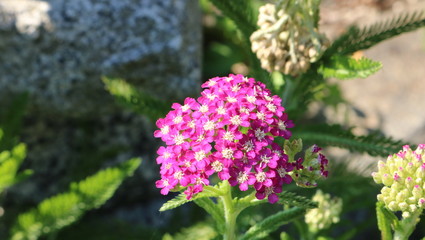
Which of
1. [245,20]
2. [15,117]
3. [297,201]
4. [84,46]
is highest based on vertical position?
[84,46]

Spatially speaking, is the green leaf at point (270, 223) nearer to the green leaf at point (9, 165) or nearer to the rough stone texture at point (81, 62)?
the green leaf at point (9, 165)

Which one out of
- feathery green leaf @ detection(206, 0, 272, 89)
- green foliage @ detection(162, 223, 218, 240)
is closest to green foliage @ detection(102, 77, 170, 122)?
feathery green leaf @ detection(206, 0, 272, 89)

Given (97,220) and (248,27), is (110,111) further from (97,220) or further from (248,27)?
(248,27)

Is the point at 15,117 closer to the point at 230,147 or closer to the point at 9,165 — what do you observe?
the point at 9,165

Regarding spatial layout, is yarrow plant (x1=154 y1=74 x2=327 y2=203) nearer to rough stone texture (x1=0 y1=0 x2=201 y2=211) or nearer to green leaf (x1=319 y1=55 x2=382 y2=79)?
green leaf (x1=319 y1=55 x2=382 y2=79)

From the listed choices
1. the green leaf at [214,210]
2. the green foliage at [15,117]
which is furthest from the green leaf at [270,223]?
the green foliage at [15,117]

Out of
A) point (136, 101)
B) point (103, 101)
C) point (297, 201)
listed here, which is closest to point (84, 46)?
point (103, 101)
